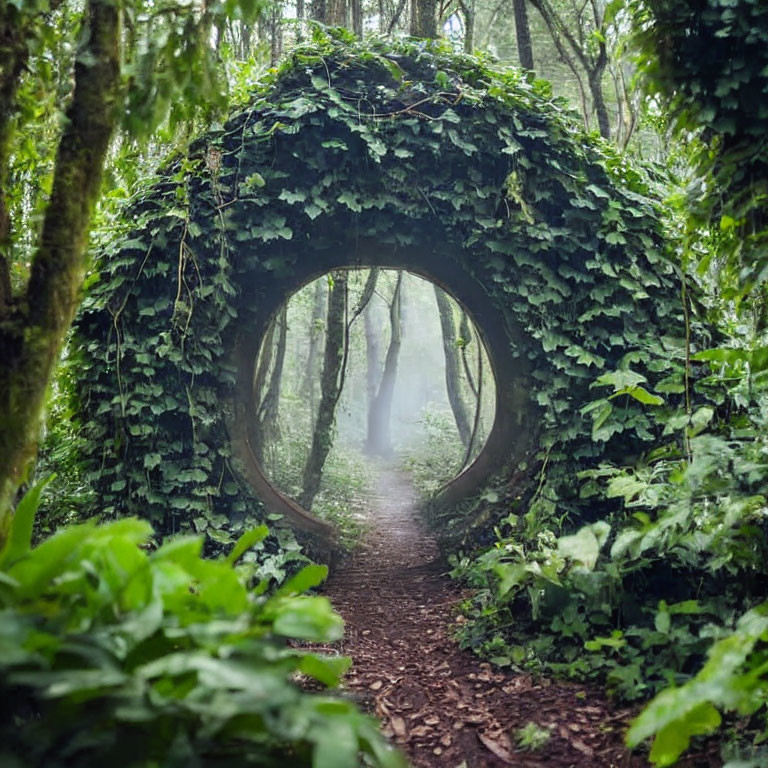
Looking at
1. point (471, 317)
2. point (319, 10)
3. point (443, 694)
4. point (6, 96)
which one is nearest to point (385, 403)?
point (319, 10)

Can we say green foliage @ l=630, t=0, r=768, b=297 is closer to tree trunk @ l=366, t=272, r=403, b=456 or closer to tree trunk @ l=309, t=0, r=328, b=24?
A: tree trunk @ l=309, t=0, r=328, b=24

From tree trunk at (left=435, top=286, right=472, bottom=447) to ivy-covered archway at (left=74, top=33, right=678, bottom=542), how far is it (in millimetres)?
7569

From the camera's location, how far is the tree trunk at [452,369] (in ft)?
46.2

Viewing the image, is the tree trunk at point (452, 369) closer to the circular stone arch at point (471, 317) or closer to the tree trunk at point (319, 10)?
the tree trunk at point (319, 10)

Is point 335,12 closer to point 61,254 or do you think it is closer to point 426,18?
point 426,18

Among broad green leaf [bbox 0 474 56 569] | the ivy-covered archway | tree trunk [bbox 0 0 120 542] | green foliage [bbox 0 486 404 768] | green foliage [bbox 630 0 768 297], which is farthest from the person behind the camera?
the ivy-covered archway

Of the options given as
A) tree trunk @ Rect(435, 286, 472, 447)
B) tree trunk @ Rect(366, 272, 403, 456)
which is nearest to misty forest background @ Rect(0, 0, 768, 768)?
tree trunk @ Rect(435, 286, 472, 447)

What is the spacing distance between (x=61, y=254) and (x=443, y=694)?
335 cm

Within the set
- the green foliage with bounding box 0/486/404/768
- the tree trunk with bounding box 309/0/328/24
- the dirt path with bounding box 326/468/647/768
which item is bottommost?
the dirt path with bounding box 326/468/647/768

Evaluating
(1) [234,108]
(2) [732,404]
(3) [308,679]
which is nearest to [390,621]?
(3) [308,679]

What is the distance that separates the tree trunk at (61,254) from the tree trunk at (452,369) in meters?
11.3

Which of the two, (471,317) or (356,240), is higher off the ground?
(356,240)

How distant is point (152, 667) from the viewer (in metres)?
1.34

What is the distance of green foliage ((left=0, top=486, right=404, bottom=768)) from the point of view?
1.29m
